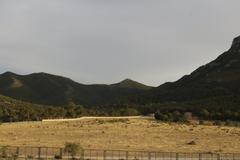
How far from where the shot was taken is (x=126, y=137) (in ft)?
343

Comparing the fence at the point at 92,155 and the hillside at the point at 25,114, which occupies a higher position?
the hillside at the point at 25,114

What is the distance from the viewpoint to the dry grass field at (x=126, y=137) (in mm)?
88188

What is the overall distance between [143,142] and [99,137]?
11.0 metres

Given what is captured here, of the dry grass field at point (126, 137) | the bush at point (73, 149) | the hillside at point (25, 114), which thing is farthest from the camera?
the hillside at point (25, 114)

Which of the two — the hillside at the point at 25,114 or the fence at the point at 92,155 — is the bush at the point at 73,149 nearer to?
the fence at the point at 92,155

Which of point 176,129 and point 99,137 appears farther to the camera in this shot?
point 176,129

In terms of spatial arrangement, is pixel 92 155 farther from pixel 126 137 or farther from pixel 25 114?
pixel 25 114

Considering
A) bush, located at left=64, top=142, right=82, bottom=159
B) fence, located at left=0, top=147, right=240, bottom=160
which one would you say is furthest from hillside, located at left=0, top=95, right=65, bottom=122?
bush, located at left=64, top=142, right=82, bottom=159

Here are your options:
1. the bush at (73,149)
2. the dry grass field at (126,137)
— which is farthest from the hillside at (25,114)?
the bush at (73,149)

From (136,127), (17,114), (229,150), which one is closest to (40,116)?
(17,114)

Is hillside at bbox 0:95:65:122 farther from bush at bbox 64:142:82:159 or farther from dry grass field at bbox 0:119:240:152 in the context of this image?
bush at bbox 64:142:82:159

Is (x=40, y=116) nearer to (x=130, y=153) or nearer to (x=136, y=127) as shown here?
(x=136, y=127)

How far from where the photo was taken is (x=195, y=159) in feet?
217

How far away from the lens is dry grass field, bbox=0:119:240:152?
88188 mm
